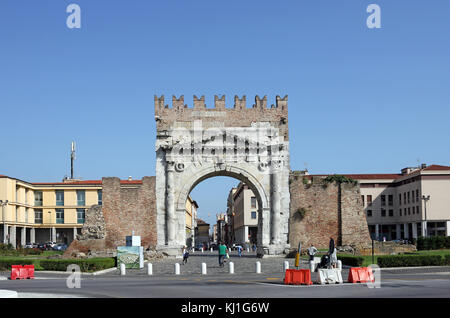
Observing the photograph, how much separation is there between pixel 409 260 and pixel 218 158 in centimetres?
1644

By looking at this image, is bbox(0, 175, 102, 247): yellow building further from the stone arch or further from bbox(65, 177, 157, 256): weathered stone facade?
the stone arch

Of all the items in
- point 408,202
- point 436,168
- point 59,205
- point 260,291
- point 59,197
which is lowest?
point 260,291

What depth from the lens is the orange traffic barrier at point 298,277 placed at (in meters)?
21.5

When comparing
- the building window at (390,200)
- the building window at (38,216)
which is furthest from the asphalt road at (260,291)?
the building window at (390,200)

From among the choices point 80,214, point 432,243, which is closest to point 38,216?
point 80,214

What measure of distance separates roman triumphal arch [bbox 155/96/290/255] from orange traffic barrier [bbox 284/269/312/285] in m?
21.0

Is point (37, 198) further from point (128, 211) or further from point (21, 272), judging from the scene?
point (21, 272)

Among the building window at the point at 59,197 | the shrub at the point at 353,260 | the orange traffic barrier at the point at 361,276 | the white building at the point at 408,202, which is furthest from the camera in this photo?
the building window at the point at 59,197

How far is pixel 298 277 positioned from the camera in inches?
851

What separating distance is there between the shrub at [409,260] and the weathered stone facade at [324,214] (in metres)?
11.6

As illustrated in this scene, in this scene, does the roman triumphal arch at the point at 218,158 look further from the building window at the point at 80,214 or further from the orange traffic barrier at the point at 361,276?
the building window at the point at 80,214

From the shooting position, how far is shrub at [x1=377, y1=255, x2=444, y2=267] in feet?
101
